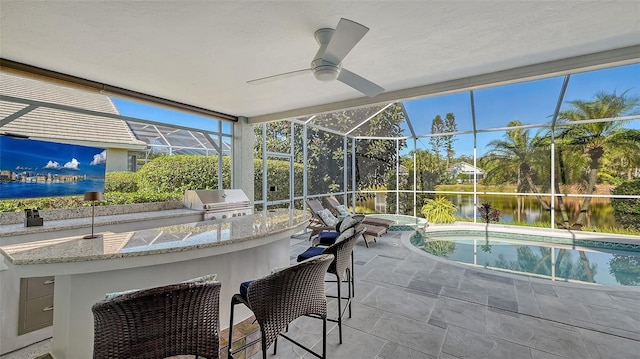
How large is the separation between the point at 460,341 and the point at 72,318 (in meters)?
2.93

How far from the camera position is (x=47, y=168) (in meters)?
3.05

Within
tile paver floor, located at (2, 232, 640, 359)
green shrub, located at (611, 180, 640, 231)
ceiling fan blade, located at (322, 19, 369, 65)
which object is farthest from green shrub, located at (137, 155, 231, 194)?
green shrub, located at (611, 180, 640, 231)

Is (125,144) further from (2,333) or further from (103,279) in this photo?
(103,279)

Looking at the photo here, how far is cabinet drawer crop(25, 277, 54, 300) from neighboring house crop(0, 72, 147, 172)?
1.75 m

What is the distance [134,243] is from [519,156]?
8885 mm

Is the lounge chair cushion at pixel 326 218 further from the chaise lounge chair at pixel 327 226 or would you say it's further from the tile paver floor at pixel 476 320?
the tile paver floor at pixel 476 320

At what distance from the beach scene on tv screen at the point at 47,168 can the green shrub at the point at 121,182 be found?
184mm

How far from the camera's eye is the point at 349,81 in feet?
8.67

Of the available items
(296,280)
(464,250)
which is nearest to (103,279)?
(296,280)

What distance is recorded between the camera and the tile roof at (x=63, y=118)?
288cm

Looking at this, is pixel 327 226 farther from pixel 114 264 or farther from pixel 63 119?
pixel 63 119

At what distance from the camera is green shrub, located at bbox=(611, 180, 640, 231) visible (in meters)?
5.87

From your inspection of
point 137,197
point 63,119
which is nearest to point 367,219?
point 137,197

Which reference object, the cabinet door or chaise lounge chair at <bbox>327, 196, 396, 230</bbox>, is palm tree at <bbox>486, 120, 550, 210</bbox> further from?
the cabinet door
